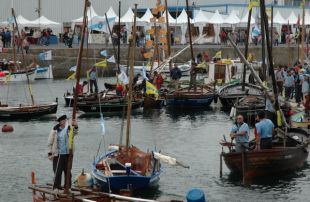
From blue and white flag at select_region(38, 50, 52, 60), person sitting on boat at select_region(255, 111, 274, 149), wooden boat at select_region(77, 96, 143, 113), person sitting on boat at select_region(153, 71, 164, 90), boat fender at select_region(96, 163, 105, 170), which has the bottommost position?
boat fender at select_region(96, 163, 105, 170)

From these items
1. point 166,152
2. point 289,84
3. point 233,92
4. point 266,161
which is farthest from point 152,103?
point 266,161

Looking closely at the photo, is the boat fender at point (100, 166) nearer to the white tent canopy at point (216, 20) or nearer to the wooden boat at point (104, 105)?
the wooden boat at point (104, 105)

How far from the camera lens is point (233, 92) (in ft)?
185

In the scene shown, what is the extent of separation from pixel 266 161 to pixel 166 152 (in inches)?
363

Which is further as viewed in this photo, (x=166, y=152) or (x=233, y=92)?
(x=233, y=92)

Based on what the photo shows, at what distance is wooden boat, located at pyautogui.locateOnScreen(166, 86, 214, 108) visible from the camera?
184ft

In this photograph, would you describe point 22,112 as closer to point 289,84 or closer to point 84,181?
point 289,84

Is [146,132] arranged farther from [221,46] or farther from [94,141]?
[221,46]

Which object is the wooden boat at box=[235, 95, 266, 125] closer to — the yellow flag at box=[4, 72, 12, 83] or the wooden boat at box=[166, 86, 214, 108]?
the wooden boat at box=[166, 86, 214, 108]

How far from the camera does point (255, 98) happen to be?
49.6 m

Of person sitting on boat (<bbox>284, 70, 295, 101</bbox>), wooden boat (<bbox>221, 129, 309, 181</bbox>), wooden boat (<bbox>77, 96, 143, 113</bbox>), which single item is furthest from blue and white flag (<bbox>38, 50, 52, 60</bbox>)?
wooden boat (<bbox>221, 129, 309, 181</bbox>)

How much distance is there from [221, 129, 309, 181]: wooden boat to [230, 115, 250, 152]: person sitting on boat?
0.37m

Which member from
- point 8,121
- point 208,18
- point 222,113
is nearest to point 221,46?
point 208,18

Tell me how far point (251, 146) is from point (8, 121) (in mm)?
22107
